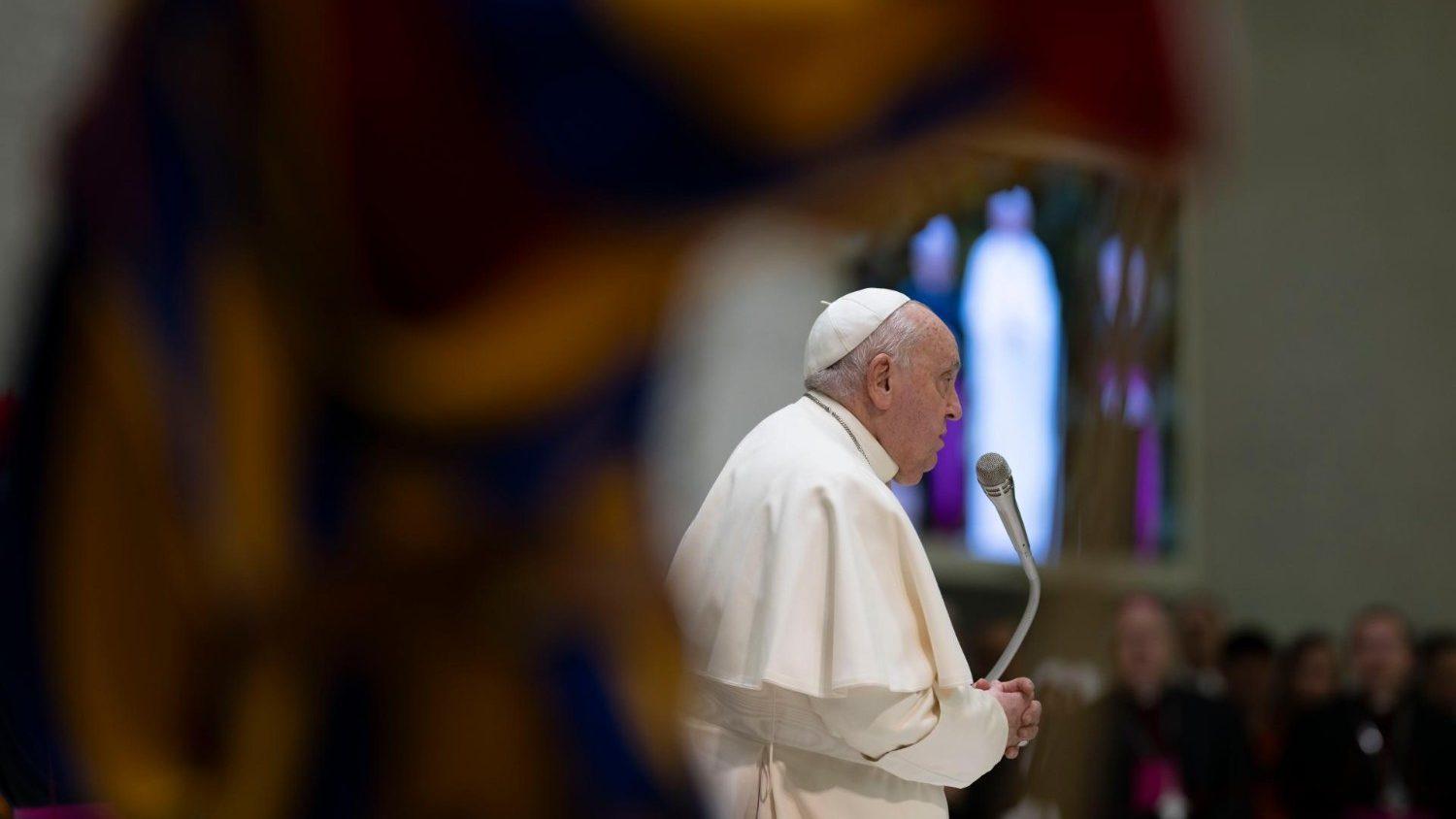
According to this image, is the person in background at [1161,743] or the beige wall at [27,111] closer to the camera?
the beige wall at [27,111]

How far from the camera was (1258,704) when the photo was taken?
29.8 feet

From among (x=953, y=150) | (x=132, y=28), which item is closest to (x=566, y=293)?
(x=953, y=150)

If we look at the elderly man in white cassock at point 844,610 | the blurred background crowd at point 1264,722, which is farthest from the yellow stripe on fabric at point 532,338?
the blurred background crowd at point 1264,722

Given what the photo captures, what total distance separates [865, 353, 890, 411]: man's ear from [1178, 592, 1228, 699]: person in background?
A: 6.25 meters

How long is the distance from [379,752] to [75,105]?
1.23 feet

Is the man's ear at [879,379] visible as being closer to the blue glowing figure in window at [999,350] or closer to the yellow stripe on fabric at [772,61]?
the yellow stripe on fabric at [772,61]

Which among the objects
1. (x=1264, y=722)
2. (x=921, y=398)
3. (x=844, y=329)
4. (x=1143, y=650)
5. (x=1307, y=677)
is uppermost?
(x=844, y=329)

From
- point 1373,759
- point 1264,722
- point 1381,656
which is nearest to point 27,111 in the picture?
point 1373,759

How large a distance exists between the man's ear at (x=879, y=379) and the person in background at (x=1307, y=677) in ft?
20.7

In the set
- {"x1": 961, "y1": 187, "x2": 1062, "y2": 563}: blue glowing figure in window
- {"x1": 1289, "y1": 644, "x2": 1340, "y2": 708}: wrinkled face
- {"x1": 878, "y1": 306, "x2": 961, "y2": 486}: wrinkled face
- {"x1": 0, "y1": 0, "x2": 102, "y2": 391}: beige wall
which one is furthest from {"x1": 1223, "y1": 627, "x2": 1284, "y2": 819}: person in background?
{"x1": 0, "y1": 0, "x2": 102, "y2": 391}: beige wall

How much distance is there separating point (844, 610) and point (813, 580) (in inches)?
3.4

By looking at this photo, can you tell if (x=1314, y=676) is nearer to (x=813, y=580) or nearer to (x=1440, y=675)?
(x=1440, y=675)

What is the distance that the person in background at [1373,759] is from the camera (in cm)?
851

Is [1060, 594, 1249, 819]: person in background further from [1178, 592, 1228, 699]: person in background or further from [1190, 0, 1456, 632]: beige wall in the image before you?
[1190, 0, 1456, 632]: beige wall
